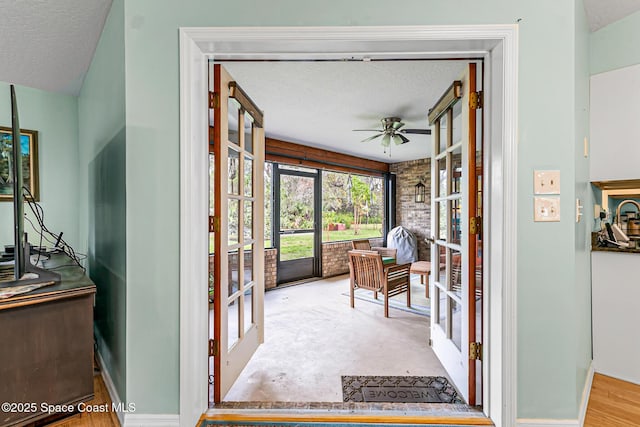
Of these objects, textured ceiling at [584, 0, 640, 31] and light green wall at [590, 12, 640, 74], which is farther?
light green wall at [590, 12, 640, 74]

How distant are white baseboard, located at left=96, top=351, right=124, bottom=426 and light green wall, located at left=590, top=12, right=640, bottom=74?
3659 millimetres

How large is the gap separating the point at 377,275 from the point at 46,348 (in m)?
2.98

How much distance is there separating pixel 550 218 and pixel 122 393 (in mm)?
2404

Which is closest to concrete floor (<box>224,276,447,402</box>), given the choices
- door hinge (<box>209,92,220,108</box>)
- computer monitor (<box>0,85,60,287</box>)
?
computer monitor (<box>0,85,60,287</box>)

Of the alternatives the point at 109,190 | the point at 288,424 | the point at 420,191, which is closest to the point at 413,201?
the point at 420,191

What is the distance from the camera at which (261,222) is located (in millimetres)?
2682

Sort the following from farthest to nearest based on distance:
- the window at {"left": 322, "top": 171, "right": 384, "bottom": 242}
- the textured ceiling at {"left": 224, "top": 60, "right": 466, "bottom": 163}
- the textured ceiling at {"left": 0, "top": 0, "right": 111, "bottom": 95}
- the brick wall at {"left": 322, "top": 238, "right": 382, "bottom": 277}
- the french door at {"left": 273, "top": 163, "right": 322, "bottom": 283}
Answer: the window at {"left": 322, "top": 171, "right": 384, "bottom": 242} → the brick wall at {"left": 322, "top": 238, "right": 382, "bottom": 277} → the french door at {"left": 273, "top": 163, "right": 322, "bottom": 283} → the textured ceiling at {"left": 224, "top": 60, "right": 466, "bottom": 163} → the textured ceiling at {"left": 0, "top": 0, "right": 111, "bottom": 95}

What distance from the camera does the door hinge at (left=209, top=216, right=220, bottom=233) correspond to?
70.5 inches

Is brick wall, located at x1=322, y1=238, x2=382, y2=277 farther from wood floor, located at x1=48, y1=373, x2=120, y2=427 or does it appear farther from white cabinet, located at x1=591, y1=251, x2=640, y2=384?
wood floor, located at x1=48, y1=373, x2=120, y2=427

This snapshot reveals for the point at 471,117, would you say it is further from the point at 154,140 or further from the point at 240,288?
the point at 240,288

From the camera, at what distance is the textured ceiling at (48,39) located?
1811mm

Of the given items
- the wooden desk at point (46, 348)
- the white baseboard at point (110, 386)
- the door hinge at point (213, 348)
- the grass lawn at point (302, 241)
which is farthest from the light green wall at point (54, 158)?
the grass lawn at point (302, 241)

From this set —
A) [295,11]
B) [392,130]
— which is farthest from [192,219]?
[392,130]

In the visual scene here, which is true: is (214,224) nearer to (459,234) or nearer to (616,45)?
(459,234)
